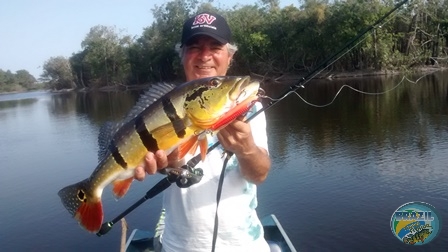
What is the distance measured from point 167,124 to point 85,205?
0.80 metres

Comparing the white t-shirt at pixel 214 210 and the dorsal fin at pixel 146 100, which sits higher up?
the dorsal fin at pixel 146 100

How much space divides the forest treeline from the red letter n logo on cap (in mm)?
29429

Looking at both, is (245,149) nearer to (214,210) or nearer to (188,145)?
(188,145)

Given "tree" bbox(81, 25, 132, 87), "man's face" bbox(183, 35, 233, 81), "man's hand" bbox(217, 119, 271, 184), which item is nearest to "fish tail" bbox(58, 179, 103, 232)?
"man's hand" bbox(217, 119, 271, 184)

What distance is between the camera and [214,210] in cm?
266

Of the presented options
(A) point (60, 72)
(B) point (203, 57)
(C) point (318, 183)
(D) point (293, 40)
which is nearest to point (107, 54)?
(A) point (60, 72)

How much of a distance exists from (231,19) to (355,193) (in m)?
51.8

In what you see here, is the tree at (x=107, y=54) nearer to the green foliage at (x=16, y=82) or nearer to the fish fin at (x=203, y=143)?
the green foliage at (x=16, y=82)

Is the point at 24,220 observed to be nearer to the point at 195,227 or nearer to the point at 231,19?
the point at 195,227

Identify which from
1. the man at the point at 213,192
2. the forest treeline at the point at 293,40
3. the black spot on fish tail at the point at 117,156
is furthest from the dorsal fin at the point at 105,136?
the forest treeline at the point at 293,40

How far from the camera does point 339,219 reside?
9.67 meters

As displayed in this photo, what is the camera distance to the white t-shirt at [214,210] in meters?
2.67

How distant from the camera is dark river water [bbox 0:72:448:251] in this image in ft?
31.2

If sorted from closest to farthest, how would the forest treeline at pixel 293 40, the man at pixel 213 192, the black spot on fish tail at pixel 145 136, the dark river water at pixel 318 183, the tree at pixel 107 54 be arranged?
the black spot on fish tail at pixel 145 136, the man at pixel 213 192, the dark river water at pixel 318 183, the forest treeline at pixel 293 40, the tree at pixel 107 54
